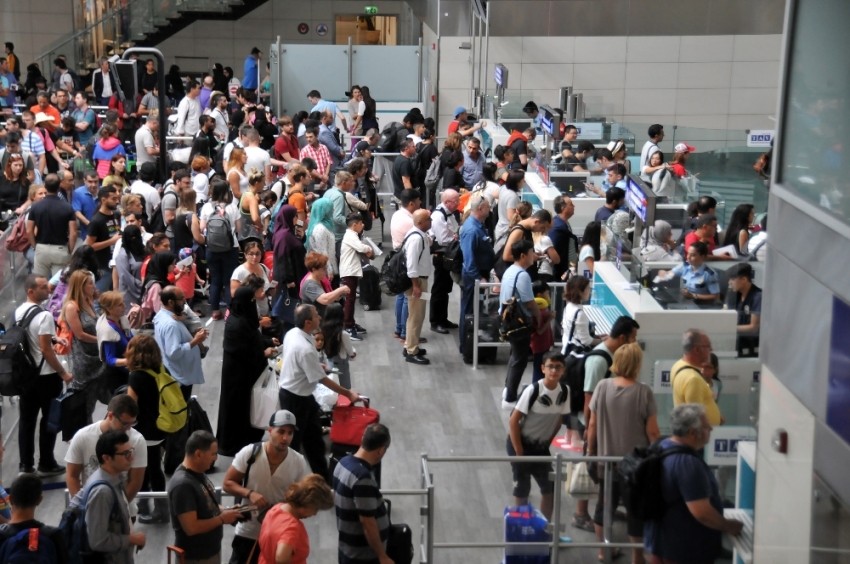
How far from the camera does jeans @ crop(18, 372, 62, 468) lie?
781 cm

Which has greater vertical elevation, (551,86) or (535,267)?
(551,86)

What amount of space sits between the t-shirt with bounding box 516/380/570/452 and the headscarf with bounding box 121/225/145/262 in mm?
4458

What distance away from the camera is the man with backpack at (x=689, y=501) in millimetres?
5645

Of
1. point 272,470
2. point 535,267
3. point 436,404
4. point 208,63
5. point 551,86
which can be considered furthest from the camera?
point 208,63

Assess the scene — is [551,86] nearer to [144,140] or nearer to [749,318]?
[144,140]

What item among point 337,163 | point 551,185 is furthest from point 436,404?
point 337,163

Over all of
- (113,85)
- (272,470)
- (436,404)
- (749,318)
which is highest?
(113,85)

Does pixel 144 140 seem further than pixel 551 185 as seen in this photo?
Yes

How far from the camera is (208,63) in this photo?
27188 millimetres

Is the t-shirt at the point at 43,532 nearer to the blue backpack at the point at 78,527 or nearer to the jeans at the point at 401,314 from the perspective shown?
the blue backpack at the point at 78,527

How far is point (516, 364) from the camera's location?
366 inches

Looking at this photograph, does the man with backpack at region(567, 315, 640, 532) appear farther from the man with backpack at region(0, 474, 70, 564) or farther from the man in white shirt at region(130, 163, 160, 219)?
the man in white shirt at region(130, 163, 160, 219)

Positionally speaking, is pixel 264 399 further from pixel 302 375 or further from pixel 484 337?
pixel 484 337

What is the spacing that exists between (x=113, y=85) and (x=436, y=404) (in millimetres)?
13568
